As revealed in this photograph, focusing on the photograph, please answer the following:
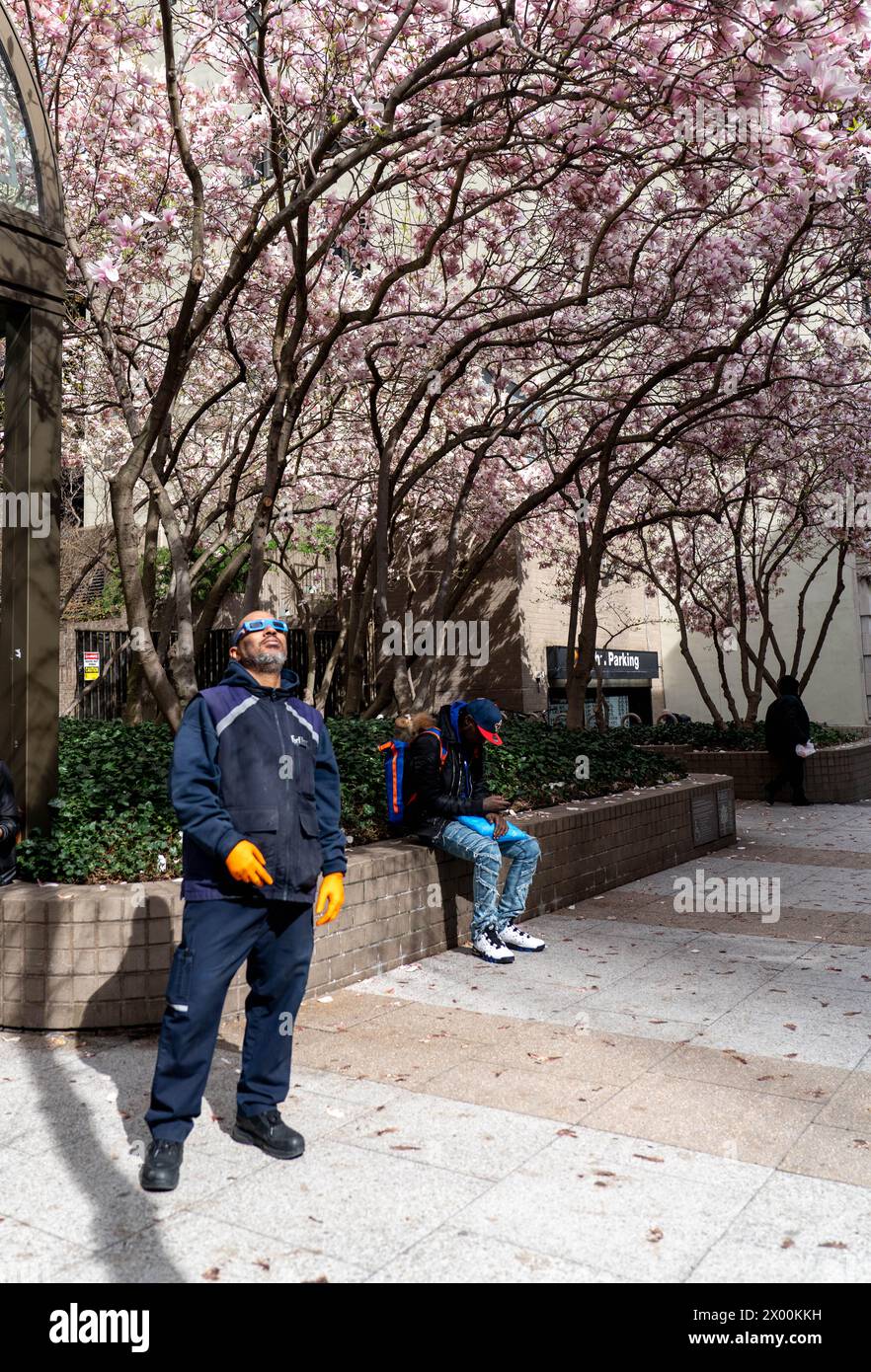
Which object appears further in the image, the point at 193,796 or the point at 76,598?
the point at 76,598

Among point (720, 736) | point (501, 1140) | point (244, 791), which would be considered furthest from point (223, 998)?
point (720, 736)

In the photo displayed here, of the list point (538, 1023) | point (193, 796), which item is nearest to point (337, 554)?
point (538, 1023)

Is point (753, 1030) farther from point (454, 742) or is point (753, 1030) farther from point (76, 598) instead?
point (76, 598)

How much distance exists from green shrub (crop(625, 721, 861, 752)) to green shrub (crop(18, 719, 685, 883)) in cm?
577

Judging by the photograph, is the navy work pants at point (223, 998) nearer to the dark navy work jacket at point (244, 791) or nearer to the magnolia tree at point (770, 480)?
the dark navy work jacket at point (244, 791)

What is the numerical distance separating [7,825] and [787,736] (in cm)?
1205

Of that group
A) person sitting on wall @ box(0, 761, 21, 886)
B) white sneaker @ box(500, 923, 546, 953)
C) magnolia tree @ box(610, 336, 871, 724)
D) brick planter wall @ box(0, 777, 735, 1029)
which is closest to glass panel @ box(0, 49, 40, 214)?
person sitting on wall @ box(0, 761, 21, 886)

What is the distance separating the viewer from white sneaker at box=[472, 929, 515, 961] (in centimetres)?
650

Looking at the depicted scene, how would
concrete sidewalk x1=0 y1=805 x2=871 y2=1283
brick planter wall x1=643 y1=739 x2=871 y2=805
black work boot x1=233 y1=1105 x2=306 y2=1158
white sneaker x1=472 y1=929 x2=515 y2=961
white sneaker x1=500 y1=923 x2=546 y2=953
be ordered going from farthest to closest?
brick planter wall x1=643 y1=739 x2=871 y2=805, white sneaker x1=500 y1=923 x2=546 y2=953, white sneaker x1=472 y1=929 x2=515 y2=961, black work boot x1=233 y1=1105 x2=306 y2=1158, concrete sidewalk x1=0 y1=805 x2=871 y2=1283

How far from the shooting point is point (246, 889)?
3.63 metres

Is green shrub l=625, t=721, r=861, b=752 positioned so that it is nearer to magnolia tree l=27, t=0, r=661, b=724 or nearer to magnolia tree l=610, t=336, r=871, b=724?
magnolia tree l=610, t=336, r=871, b=724

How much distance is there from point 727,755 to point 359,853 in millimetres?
11348
